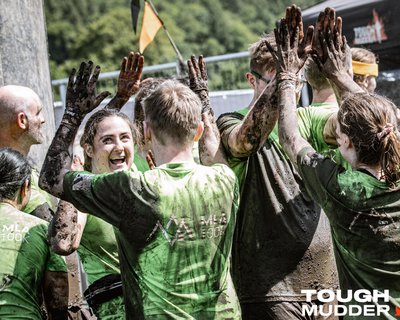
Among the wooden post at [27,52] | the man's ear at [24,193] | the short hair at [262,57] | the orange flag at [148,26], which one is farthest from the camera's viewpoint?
the orange flag at [148,26]

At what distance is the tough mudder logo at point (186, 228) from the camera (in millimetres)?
3742

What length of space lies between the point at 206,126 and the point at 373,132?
37.4 inches

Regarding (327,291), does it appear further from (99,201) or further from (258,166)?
(99,201)

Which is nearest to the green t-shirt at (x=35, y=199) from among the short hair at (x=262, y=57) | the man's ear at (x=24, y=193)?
the man's ear at (x=24, y=193)

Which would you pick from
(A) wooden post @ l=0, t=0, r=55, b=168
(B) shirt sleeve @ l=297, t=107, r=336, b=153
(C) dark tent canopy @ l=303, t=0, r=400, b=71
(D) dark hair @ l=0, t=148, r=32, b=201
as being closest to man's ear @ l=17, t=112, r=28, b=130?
A: (A) wooden post @ l=0, t=0, r=55, b=168

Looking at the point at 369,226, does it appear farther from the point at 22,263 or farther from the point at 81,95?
the point at 22,263

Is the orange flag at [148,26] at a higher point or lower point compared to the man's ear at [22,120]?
higher

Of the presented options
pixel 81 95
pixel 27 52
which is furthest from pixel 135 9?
pixel 81 95

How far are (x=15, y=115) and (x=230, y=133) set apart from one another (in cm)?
136

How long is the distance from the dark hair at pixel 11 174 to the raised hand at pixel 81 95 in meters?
0.46

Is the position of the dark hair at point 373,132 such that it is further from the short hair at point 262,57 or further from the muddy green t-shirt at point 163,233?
the short hair at point 262,57

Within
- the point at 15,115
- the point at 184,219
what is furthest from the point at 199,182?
the point at 15,115

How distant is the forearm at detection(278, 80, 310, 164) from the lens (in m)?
4.05

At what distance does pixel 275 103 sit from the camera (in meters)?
4.37
